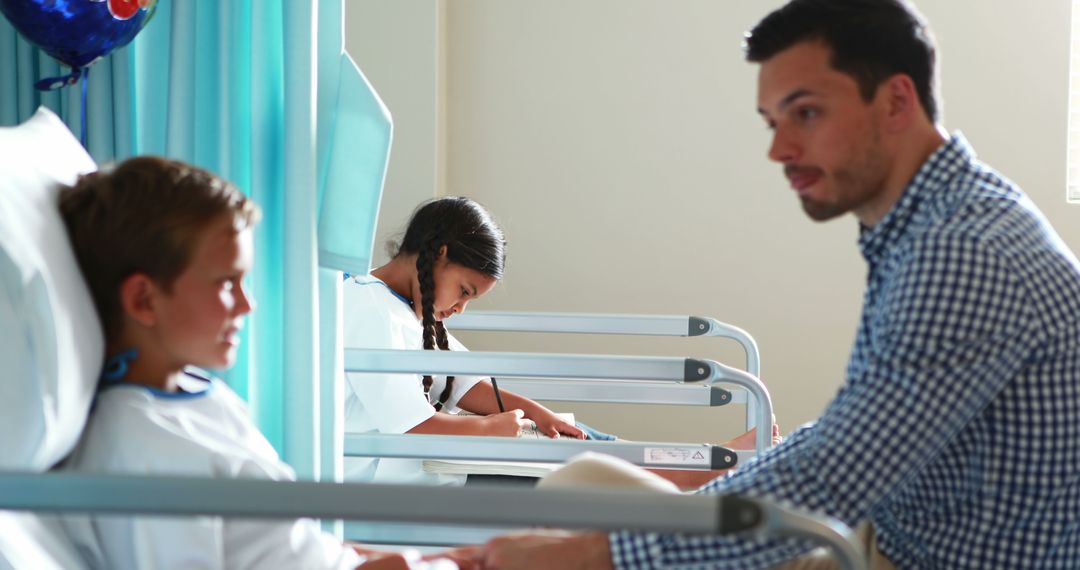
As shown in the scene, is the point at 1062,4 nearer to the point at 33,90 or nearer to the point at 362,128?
the point at 362,128

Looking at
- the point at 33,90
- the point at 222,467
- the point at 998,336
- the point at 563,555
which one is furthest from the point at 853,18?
the point at 33,90

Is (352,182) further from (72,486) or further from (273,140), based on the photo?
(72,486)

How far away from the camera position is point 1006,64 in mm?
4543

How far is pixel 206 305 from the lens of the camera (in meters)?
1.49

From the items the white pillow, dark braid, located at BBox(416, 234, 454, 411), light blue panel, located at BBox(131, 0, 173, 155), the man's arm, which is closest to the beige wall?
dark braid, located at BBox(416, 234, 454, 411)

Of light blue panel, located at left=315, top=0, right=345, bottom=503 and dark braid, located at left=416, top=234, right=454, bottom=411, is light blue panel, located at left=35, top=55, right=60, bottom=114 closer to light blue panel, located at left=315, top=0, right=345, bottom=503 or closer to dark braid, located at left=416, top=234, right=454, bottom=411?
light blue panel, located at left=315, top=0, right=345, bottom=503

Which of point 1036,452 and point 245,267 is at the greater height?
point 245,267

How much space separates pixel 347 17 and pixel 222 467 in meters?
3.20

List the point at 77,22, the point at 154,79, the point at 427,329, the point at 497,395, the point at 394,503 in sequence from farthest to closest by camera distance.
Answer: the point at 497,395, the point at 427,329, the point at 154,79, the point at 77,22, the point at 394,503

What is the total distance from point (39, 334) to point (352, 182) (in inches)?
31.6

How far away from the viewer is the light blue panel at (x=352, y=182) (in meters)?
2.04

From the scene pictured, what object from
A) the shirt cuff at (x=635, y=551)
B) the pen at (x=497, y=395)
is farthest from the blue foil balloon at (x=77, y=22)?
the pen at (x=497, y=395)

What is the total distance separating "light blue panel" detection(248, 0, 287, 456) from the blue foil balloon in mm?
193

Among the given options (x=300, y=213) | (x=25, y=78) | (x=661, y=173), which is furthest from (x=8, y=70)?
(x=661, y=173)
